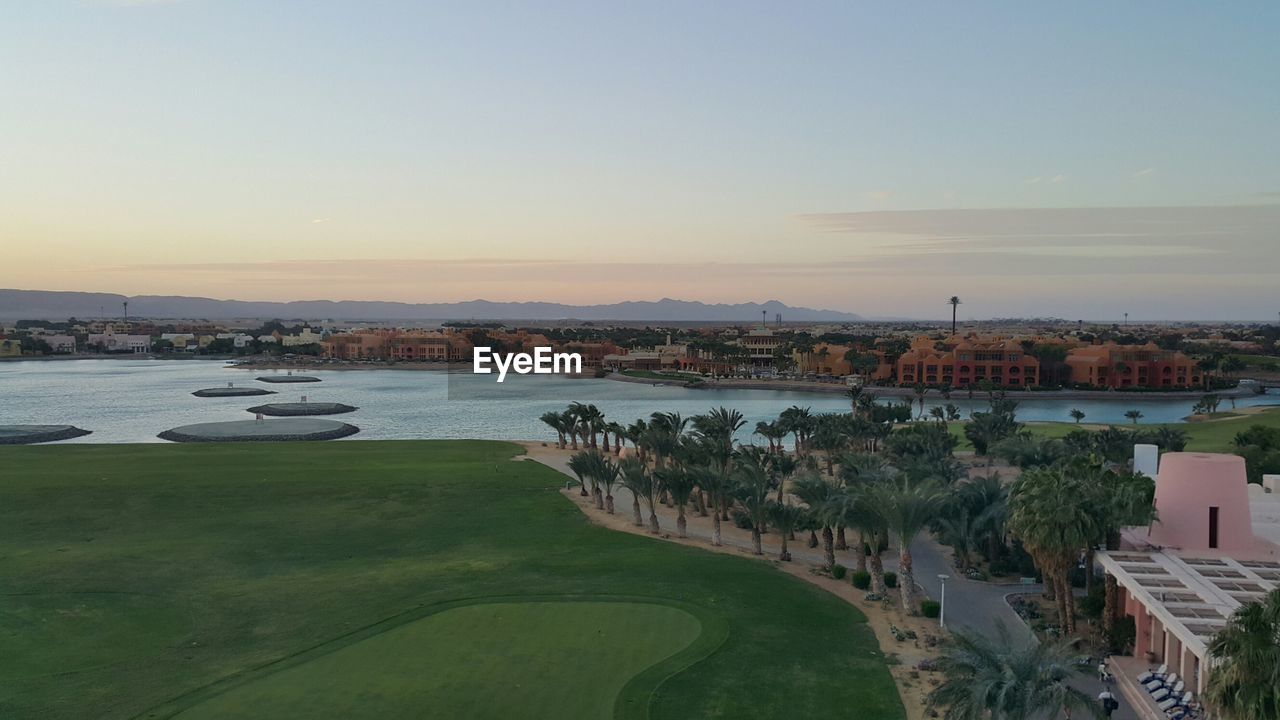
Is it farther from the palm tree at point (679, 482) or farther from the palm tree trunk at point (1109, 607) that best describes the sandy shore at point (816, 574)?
the palm tree trunk at point (1109, 607)

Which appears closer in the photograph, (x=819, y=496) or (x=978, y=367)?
→ (x=819, y=496)

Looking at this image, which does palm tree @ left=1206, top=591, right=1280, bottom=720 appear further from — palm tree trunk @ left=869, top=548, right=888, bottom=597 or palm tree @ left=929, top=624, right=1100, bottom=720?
palm tree trunk @ left=869, top=548, right=888, bottom=597

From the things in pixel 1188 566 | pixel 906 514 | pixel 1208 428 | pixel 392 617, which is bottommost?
pixel 392 617

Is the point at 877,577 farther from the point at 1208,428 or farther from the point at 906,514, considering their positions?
the point at 1208,428

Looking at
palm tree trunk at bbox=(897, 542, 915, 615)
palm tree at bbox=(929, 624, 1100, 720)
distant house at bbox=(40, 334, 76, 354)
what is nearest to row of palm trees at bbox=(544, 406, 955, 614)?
palm tree trunk at bbox=(897, 542, 915, 615)

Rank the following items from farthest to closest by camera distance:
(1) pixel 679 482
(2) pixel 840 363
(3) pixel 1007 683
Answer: (2) pixel 840 363 < (1) pixel 679 482 < (3) pixel 1007 683

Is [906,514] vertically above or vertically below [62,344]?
below

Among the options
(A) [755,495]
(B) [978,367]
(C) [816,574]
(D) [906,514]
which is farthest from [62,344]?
(D) [906,514]

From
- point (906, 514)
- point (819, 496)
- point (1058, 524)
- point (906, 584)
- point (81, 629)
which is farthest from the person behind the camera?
point (819, 496)
